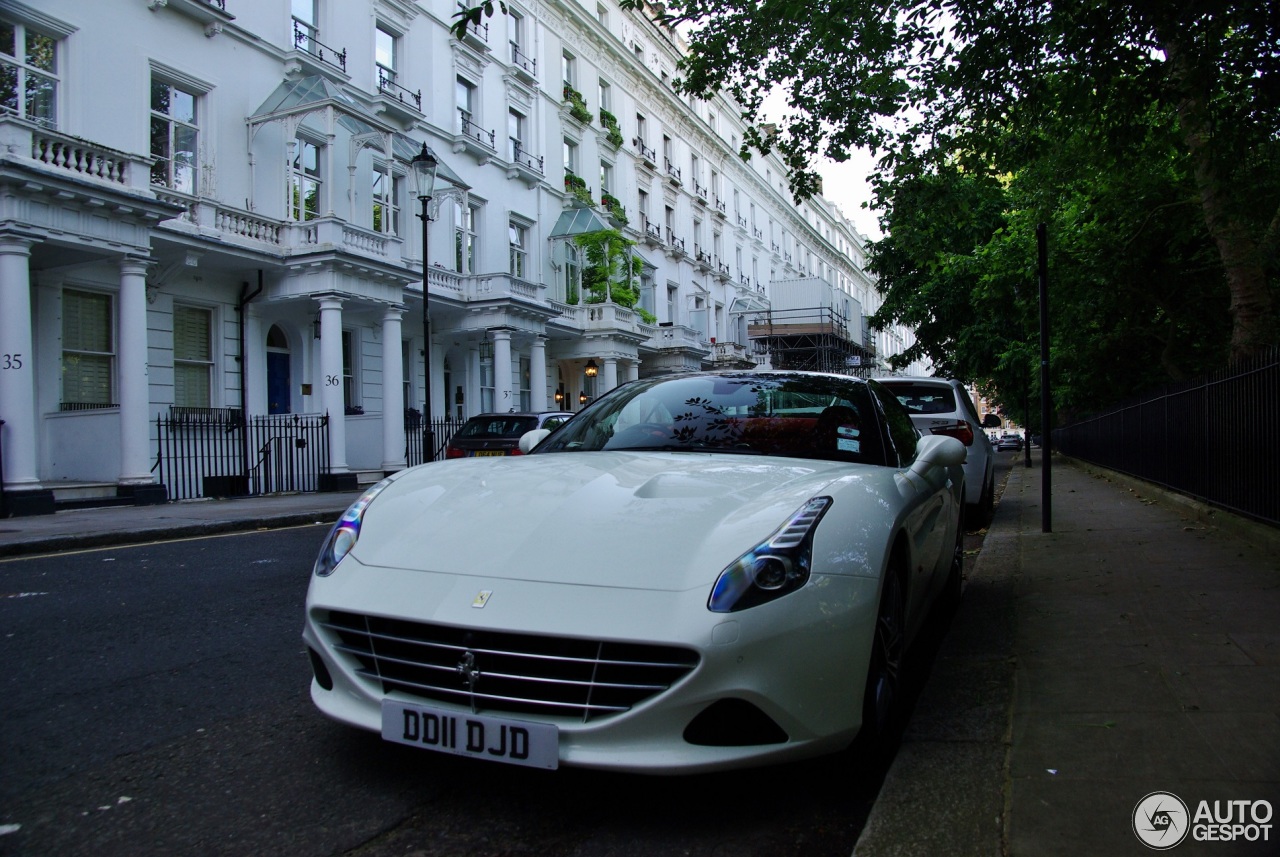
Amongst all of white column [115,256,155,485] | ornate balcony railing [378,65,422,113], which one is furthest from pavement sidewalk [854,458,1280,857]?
ornate balcony railing [378,65,422,113]

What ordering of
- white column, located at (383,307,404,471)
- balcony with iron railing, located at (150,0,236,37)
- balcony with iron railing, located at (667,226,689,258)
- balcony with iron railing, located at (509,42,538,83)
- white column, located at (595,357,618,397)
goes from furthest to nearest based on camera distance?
balcony with iron railing, located at (667,226,689,258)
white column, located at (595,357,618,397)
balcony with iron railing, located at (509,42,538,83)
white column, located at (383,307,404,471)
balcony with iron railing, located at (150,0,236,37)

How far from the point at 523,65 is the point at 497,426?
16710mm

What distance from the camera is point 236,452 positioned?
669 inches

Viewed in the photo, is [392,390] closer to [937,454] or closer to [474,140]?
[474,140]

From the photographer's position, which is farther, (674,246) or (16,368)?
(674,246)

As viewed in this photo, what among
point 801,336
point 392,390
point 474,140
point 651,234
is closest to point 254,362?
point 392,390

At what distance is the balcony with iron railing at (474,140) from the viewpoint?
24688 millimetres

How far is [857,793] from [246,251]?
677 inches

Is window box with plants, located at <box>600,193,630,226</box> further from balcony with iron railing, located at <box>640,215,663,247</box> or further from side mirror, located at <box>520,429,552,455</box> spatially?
side mirror, located at <box>520,429,552,455</box>

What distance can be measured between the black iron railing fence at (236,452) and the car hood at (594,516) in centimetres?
1375

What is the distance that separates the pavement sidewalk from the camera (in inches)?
87.1

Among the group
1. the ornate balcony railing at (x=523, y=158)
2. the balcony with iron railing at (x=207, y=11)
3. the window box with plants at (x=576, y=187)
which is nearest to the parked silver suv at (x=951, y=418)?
the balcony with iron railing at (x=207, y=11)

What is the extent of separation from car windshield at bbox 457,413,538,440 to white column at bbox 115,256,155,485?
17.3 feet

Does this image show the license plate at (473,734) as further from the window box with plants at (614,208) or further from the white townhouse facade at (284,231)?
the window box with plants at (614,208)
